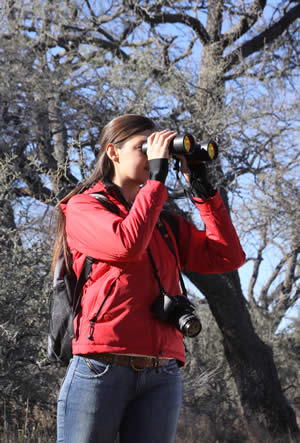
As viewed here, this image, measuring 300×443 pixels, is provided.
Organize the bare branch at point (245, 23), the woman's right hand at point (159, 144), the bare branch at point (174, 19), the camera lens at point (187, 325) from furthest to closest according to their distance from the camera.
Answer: the bare branch at point (245, 23), the bare branch at point (174, 19), the woman's right hand at point (159, 144), the camera lens at point (187, 325)

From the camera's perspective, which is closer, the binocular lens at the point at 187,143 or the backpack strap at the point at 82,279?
the backpack strap at the point at 82,279

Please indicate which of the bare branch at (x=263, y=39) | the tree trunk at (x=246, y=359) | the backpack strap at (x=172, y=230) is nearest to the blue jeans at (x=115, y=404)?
the backpack strap at (x=172, y=230)

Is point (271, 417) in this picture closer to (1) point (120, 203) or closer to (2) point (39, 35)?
(2) point (39, 35)

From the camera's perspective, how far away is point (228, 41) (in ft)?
27.0

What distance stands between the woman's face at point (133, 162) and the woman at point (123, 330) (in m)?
0.09

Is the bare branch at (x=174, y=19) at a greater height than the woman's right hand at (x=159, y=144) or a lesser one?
greater

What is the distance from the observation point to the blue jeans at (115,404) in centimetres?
182

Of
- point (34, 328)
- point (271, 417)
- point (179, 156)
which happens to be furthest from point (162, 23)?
point (179, 156)

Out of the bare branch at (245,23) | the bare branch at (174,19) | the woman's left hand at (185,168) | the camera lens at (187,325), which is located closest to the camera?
the camera lens at (187,325)

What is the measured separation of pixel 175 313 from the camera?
193 centimetres

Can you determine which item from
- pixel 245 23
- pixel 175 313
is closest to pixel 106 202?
pixel 175 313

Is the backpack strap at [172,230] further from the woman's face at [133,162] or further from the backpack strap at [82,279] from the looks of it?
the backpack strap at [82,279]

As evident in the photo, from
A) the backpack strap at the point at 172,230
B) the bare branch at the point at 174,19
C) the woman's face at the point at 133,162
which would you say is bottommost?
the backpack strap at the point at 172,230

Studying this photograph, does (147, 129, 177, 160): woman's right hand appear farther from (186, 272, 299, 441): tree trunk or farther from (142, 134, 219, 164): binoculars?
(186, 272, 299, 441): tree trunk
